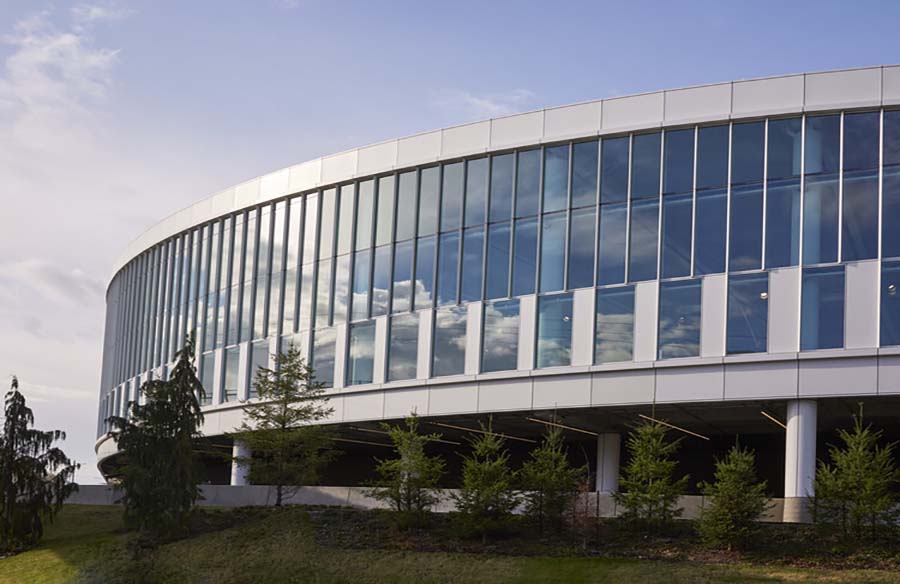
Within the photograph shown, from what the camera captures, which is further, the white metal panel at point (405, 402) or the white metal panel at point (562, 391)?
the white metal panel at point (405, 402)

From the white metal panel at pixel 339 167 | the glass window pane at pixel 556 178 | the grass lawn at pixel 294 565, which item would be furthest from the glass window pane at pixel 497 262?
the grass lawn at pixel 294 565

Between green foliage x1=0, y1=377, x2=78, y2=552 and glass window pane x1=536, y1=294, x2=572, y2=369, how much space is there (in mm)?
15555

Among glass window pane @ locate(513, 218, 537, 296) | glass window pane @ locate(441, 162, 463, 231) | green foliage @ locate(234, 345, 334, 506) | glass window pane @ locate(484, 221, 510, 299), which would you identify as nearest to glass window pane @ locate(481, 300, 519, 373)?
glass window pane @ locate(484, 221, 510, 299)

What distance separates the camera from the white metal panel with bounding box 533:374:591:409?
36812mm

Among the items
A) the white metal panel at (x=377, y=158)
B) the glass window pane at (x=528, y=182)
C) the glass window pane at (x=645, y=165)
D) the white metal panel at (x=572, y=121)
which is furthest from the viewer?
the white metal panel at (x=377, y=158)

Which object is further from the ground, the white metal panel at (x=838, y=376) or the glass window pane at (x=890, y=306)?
the glass window pane at (x=890, y=306)

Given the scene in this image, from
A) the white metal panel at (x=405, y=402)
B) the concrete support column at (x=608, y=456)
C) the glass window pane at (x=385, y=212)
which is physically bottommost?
the concrete support column at (x=608, y=456)

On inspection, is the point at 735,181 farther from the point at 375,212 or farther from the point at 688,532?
the point at 375,212

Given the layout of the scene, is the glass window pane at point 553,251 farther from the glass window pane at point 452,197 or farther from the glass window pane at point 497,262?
the glass window pane at point 452,197

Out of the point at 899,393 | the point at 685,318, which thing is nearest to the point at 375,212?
the point at 685,318

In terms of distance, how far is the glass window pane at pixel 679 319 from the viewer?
115ft

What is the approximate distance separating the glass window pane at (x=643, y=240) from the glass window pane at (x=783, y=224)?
343 cm

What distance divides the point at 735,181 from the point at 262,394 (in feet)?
51.8

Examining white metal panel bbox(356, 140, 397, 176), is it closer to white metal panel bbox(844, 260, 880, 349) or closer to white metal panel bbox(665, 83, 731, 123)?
white metal panel bbox(665, 83, 731, 123)
